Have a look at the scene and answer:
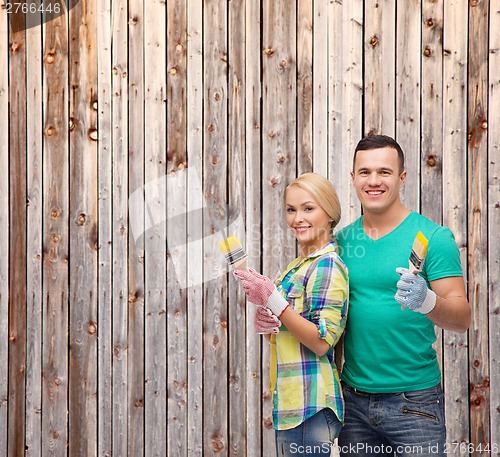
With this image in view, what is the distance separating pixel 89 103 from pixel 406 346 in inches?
81.8

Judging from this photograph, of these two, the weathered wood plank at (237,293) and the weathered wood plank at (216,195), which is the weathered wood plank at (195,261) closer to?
the weathered wood plank at (216,195)

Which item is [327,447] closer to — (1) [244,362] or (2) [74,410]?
(1) [244,362]

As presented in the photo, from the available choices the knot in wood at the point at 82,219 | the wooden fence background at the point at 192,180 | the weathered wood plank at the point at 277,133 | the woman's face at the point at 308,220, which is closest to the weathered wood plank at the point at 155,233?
the wooden fence background at the point at 192,180

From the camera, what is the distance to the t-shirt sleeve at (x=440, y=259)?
208cm

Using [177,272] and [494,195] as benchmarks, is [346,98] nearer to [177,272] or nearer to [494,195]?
[494,195]

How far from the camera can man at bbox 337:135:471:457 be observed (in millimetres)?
2092

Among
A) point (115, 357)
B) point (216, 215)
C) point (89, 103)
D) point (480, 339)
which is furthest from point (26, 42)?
point (480, 339)

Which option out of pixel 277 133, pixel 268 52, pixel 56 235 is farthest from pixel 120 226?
pixel 268 52

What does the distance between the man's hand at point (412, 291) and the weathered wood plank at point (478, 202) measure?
49.1 inches

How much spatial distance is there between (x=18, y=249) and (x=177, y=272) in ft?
2.83

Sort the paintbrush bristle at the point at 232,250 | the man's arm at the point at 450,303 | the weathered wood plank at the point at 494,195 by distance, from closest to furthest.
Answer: the man's arm at the point at 450,303, the paintbrush bristle at the point at 232,250, the weathered wood plank at the point at 494,195

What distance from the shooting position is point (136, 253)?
10.7 feet

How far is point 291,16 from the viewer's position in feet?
10.4

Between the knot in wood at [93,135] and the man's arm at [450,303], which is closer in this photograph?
the man's arm at [450,303]
